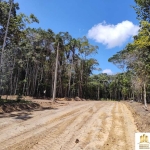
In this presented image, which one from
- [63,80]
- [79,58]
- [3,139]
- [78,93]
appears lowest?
[3,139]

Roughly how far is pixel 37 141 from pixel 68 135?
1301 mm

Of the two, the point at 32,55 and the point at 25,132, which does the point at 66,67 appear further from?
the point at 25,132

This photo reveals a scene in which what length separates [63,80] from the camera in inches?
1537

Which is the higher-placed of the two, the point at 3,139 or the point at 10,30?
the point at 10,30

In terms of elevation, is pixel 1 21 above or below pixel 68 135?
above

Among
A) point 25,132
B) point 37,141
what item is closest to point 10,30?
point 25,132

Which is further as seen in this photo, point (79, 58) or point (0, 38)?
point (79, 58)

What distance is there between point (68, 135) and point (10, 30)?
12.1m

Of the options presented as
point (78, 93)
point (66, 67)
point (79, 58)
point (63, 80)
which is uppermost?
point (79, 58)

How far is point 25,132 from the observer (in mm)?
6945

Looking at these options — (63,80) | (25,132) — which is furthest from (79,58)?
(25,132)

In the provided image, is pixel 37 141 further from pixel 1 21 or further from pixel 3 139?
pixel 1 21

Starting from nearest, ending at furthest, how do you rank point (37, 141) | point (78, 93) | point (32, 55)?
1. point (37, 141)
2. point (32, 55)
3. point (78, 93)

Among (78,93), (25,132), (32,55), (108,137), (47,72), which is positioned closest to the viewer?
(108,137)
